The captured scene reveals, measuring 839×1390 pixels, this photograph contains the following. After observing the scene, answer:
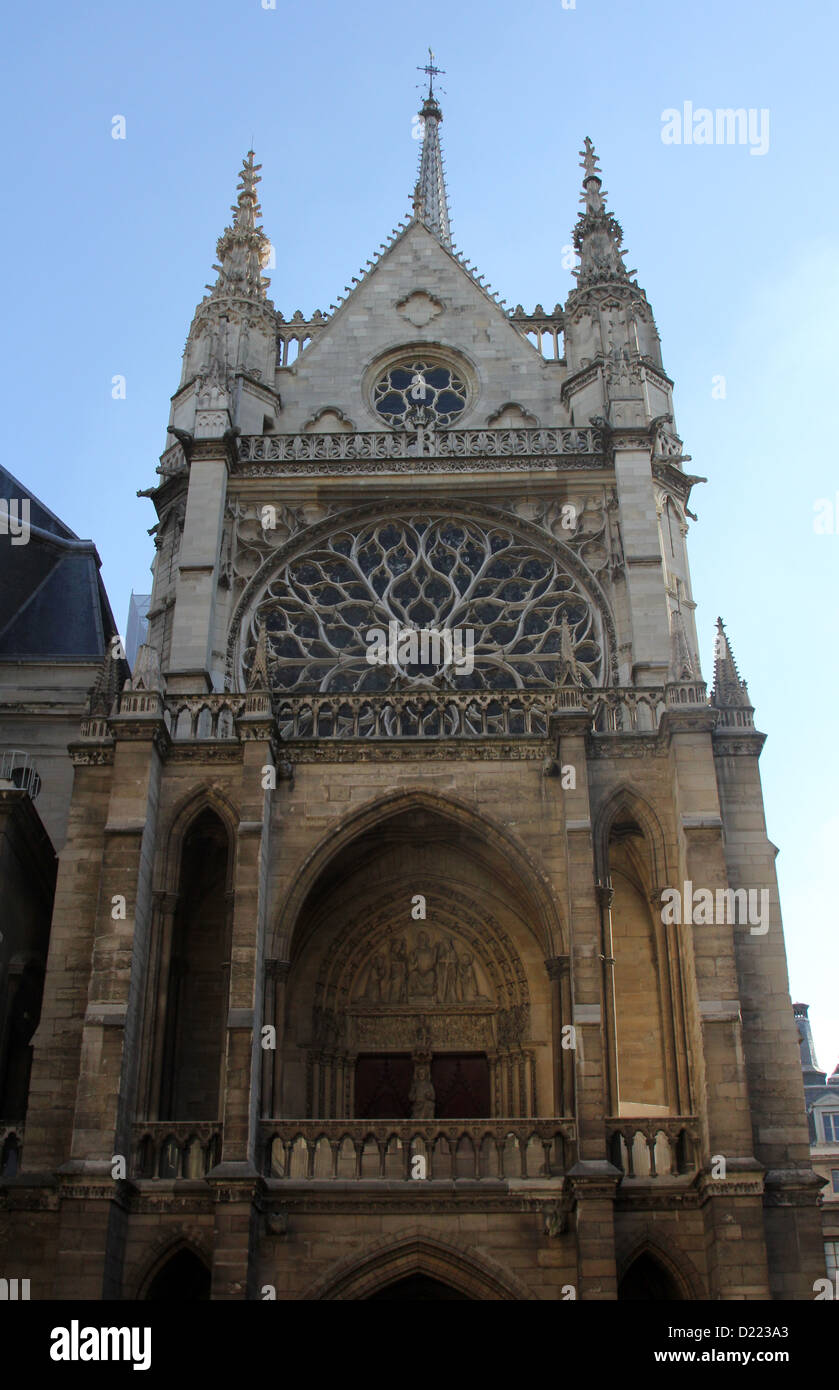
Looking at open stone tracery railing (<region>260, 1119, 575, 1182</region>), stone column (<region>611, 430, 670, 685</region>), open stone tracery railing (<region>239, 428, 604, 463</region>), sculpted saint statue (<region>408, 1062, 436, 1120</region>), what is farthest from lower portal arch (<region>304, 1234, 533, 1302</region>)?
open stone tracery railing (<region>239, 428, 604, 463</region>)

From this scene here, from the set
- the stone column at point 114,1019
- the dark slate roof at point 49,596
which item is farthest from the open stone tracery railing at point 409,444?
the stone column at point 114,1019

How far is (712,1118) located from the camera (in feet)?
45.7

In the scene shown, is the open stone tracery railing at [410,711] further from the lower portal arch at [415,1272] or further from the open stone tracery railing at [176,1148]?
the lower portal arch at [415,1272]

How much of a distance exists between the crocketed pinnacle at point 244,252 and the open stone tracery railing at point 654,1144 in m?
15.7

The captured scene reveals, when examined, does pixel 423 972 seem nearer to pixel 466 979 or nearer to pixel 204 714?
pixel 466 979

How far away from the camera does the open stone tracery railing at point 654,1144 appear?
14.3 meters

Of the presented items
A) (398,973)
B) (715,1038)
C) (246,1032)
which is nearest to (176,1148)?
(246,1032)

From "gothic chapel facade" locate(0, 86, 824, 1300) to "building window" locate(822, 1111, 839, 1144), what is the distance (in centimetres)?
2521

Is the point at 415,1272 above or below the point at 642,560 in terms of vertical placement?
below

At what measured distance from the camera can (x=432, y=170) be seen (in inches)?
1559

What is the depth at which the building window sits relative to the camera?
135 feet

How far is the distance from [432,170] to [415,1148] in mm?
31360

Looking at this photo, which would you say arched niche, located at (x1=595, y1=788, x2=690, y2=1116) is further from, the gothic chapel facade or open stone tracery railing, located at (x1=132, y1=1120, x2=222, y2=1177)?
open stone tracery railing, located at (x1=132, y1=1120, x2=222, y2=1177)
